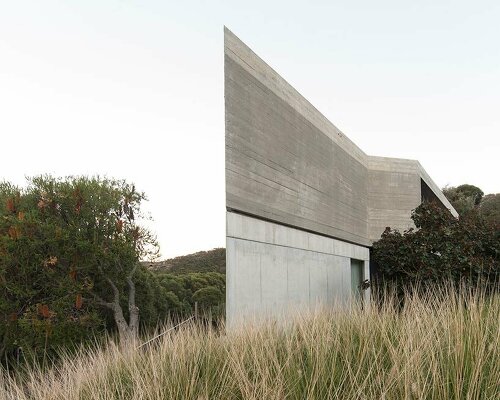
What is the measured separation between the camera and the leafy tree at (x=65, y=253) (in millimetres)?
11000

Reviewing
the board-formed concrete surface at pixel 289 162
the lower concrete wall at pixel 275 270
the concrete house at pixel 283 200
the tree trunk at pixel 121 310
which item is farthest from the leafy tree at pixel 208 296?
the tree trunk at pixel 121 310

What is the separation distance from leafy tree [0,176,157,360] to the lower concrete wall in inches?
129

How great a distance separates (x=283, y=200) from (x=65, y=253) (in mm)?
4869

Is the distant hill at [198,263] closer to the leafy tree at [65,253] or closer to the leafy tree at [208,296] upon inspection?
the leafy tree at [208,296]

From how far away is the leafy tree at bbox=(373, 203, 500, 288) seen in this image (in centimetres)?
1315

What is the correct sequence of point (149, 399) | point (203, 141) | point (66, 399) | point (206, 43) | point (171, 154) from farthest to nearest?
point (171, 154), point (203, 141), point (206, 43), point (66, 399), point (149, 399)

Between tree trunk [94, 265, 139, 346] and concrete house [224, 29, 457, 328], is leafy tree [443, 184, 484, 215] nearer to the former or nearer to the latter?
concrete house [224, 29, 457, 328]

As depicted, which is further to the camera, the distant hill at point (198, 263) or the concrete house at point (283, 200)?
the distant hill at point (198, 263)

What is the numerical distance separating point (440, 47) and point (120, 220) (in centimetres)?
1114

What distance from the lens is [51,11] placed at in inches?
462

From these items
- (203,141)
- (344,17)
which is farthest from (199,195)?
(344,17)

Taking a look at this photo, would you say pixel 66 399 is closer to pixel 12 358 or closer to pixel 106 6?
pixel 106 6

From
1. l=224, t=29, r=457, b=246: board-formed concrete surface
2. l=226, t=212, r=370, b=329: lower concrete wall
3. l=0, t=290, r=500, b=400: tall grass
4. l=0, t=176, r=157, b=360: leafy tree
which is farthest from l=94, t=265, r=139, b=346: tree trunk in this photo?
l=0, t=290, r=500, b=400: tall grass

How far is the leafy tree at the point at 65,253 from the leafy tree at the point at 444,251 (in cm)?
693
